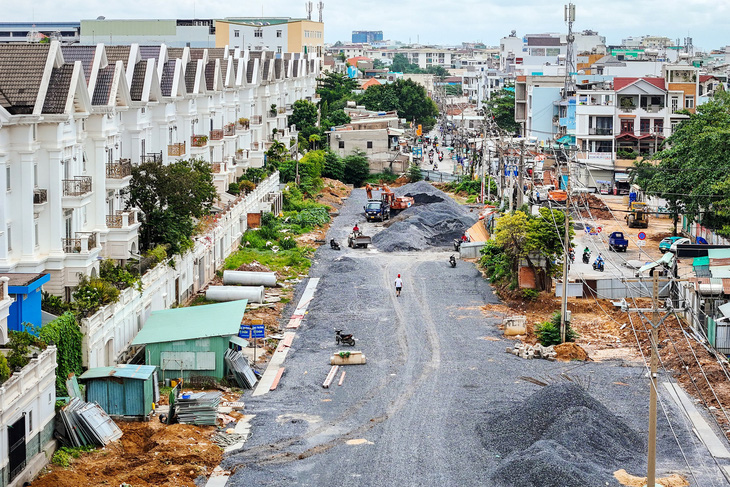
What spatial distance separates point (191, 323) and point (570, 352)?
49.7 ft

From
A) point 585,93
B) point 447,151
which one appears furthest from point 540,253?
point 447,151

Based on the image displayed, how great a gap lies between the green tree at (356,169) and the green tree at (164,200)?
5417 centimetres

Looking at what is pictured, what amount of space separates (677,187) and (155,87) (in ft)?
103

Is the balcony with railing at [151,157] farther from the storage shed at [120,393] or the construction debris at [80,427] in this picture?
the construction debris at [80,427]

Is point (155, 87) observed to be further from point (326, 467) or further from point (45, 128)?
point (326, 467)

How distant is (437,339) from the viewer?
151 feet

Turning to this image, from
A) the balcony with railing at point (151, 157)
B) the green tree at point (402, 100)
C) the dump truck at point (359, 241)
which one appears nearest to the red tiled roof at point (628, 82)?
the dump truck at point (359, 241)

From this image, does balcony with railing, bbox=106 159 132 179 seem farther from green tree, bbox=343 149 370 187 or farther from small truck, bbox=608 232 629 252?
green tree, bbox=343 149 370 187

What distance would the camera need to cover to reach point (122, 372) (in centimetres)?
3475

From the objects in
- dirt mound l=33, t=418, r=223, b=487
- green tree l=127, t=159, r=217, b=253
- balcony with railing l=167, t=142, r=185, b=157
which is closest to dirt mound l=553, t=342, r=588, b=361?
dirt mound l=33, t=418, r=223, b=487

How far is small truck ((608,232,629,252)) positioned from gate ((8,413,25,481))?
4352 centimetres

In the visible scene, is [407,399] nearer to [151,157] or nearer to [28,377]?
[28,377]

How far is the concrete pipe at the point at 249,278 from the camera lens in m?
54.8

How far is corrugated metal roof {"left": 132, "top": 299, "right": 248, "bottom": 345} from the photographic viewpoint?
1533 inches
